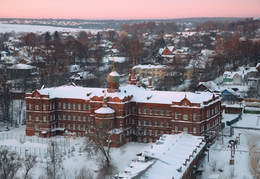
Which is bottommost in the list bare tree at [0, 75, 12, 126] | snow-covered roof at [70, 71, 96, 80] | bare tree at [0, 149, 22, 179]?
bare tree at [0, 149, 22, 179]

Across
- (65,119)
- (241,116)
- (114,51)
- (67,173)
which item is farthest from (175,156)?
(114,51)

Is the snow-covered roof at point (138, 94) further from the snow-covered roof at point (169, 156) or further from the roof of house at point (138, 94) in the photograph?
the snow-covered roof at point (169, 156)

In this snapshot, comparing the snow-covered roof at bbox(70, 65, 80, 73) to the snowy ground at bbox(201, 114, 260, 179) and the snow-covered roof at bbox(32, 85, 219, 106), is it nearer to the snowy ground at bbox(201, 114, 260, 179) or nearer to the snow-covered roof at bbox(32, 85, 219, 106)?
the snow-covered roof at bbox(32, 85, 219, 106)

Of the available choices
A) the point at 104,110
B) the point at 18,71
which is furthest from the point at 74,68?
the point at 104,110

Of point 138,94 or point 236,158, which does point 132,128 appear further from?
point 236,158

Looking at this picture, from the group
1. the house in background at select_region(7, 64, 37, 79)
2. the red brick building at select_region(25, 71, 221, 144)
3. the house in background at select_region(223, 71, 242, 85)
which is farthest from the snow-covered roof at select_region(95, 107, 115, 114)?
the house in background at select_region(7, 64, 37, 79)

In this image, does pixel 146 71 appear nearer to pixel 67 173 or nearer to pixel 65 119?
pixel 65 119
